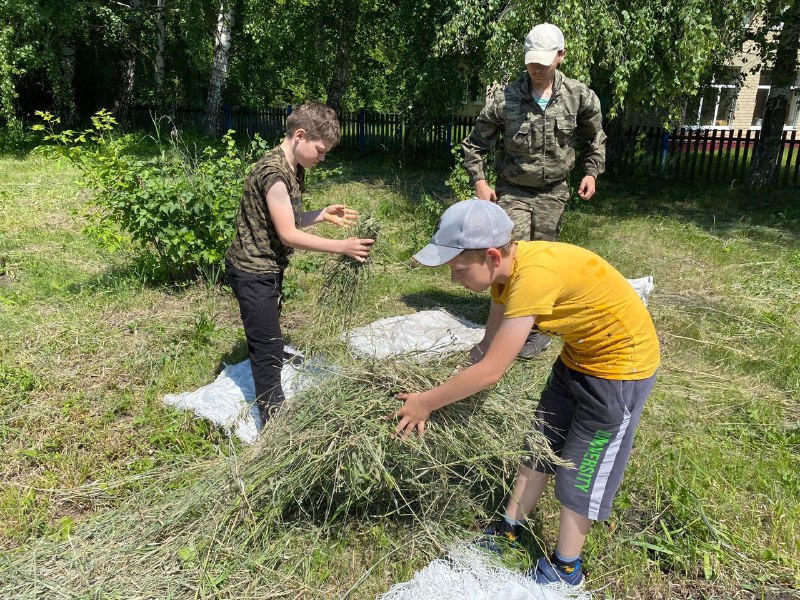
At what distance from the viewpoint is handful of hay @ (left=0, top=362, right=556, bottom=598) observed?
6.59ft

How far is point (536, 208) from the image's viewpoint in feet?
13.0

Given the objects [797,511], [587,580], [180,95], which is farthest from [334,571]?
[180,95]

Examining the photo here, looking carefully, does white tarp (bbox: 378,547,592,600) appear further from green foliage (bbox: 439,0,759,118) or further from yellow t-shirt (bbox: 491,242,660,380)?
green foliage (bbox: 439,0,759,118)

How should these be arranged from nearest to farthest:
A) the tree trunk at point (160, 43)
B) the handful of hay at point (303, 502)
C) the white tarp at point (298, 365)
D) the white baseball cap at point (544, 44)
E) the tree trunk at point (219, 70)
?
the handful of hay at point (303, 502)
the white tarp at point (298, 365)
the white baseball cap at point (544, 44)
the tree trunk at point (219, 70)
the tree trunk at point (160, 43)

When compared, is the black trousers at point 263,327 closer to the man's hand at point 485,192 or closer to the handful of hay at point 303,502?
the handful of hay at point 303,502

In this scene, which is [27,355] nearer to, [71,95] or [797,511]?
[797,511]

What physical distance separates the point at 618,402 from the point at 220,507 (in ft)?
4.65

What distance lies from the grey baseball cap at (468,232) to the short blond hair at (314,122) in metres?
1.07

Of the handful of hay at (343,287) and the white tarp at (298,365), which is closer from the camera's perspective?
the white tarp at (298,365)

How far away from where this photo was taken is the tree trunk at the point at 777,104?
872cm

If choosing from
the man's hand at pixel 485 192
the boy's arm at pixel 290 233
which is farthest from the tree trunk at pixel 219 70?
the boy's arm at pixel 290 233

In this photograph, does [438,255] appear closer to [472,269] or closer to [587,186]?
[472,269]

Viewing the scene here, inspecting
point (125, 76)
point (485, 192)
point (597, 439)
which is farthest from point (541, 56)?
point (125, 76)

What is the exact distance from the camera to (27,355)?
3523mm
